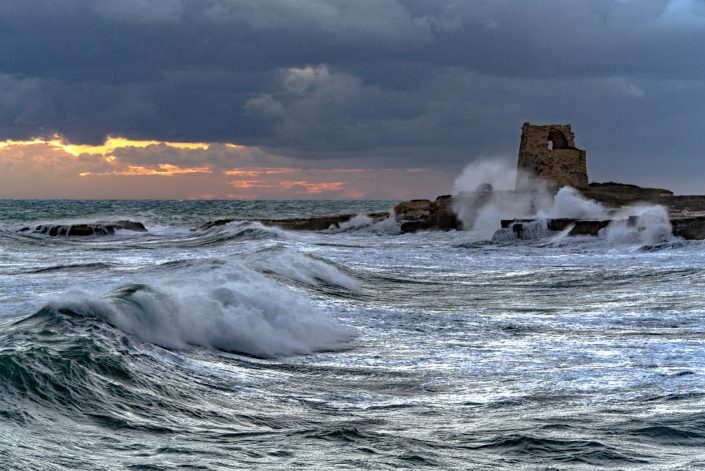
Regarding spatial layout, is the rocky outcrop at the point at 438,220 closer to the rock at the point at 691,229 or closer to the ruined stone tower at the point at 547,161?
the ruined stone tower at the point at 547,161

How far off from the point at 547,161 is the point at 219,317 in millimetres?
33657

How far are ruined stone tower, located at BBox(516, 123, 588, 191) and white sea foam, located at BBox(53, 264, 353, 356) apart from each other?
31457 millimetres

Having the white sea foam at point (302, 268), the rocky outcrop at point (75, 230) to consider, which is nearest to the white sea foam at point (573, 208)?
the rocky outcrop at point (75, 230)

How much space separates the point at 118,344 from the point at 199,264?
7989mm

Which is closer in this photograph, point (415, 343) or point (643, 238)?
point (415, 343)

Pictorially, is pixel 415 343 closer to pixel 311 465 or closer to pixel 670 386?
pixel 670 386

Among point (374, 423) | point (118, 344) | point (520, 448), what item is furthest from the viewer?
point (118, 344)

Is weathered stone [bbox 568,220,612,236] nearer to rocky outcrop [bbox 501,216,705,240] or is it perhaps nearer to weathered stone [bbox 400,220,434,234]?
rocky outcrop [bbox 501,216,705,240]

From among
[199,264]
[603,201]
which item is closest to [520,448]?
[199,264]

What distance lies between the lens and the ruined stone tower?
42.2 meters

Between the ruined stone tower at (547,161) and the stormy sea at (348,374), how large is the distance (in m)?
25.3

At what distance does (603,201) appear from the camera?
3981 centimetres

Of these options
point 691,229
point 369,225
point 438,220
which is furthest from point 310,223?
point 691,229

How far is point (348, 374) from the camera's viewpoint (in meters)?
8.38
